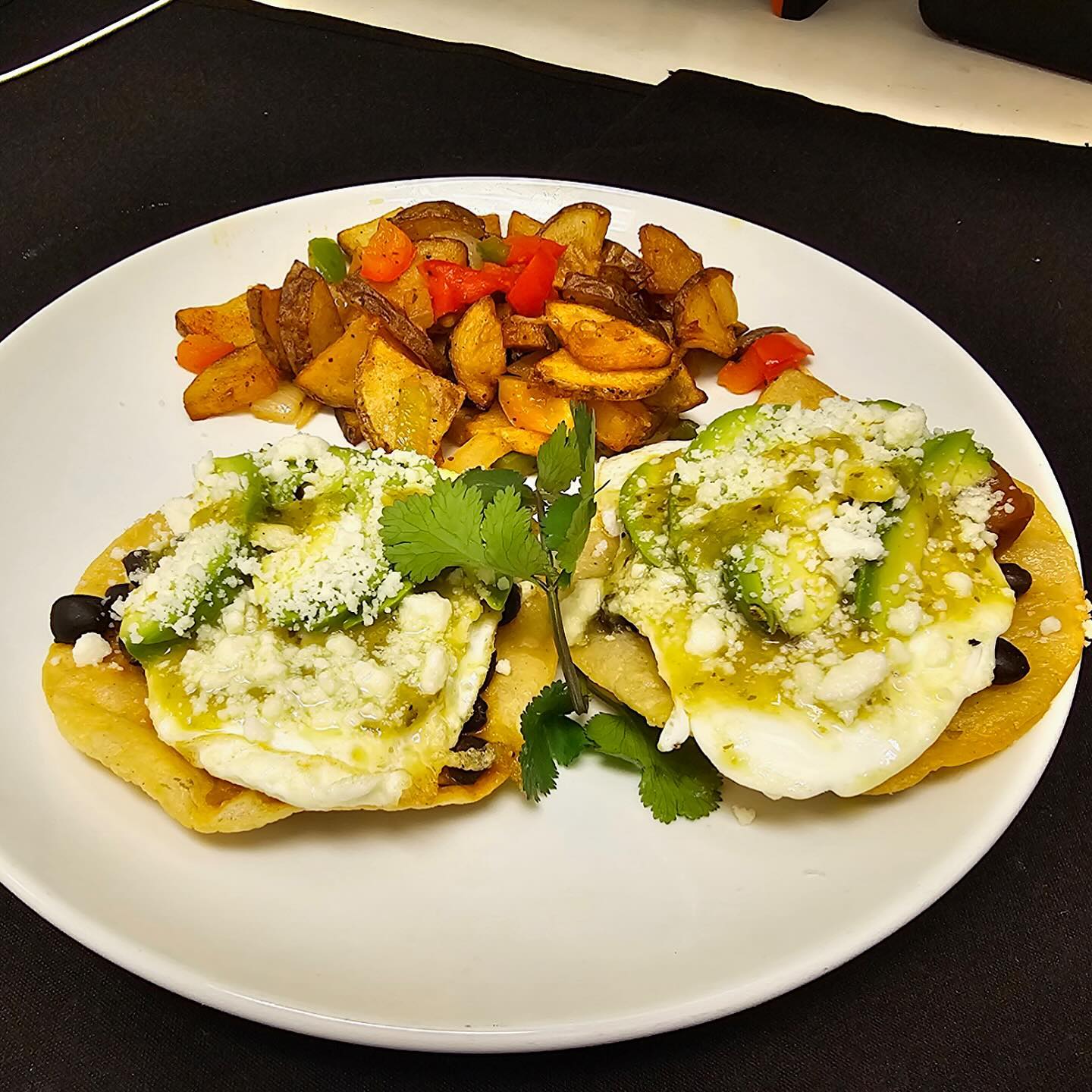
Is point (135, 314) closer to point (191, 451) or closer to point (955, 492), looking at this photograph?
point (191, 451)

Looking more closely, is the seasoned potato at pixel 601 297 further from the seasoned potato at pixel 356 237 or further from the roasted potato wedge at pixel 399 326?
the seasoned potato at pixel 356 237

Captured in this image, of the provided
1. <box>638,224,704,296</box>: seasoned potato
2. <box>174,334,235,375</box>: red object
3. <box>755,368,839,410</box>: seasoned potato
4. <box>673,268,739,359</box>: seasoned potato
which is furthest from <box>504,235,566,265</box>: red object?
<box>174,334,235,375</box>: red object

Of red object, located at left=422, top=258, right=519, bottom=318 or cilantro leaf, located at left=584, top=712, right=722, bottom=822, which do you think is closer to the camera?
cilantro leaf, located at left=584, top=712, right=722, bottom=822

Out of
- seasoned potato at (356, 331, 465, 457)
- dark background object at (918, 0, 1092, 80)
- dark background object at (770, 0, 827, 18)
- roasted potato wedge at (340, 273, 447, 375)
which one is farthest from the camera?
dark background object at (770, 0, 827, 18)

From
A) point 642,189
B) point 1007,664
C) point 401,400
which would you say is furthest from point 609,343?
point 642,189

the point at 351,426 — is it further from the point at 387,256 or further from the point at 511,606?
the point at 511,606

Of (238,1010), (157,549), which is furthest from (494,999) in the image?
(157,549)

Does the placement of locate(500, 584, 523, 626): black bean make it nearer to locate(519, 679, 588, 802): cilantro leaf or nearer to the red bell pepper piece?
locate(519, 679, 588, 802): cilantro leaf
